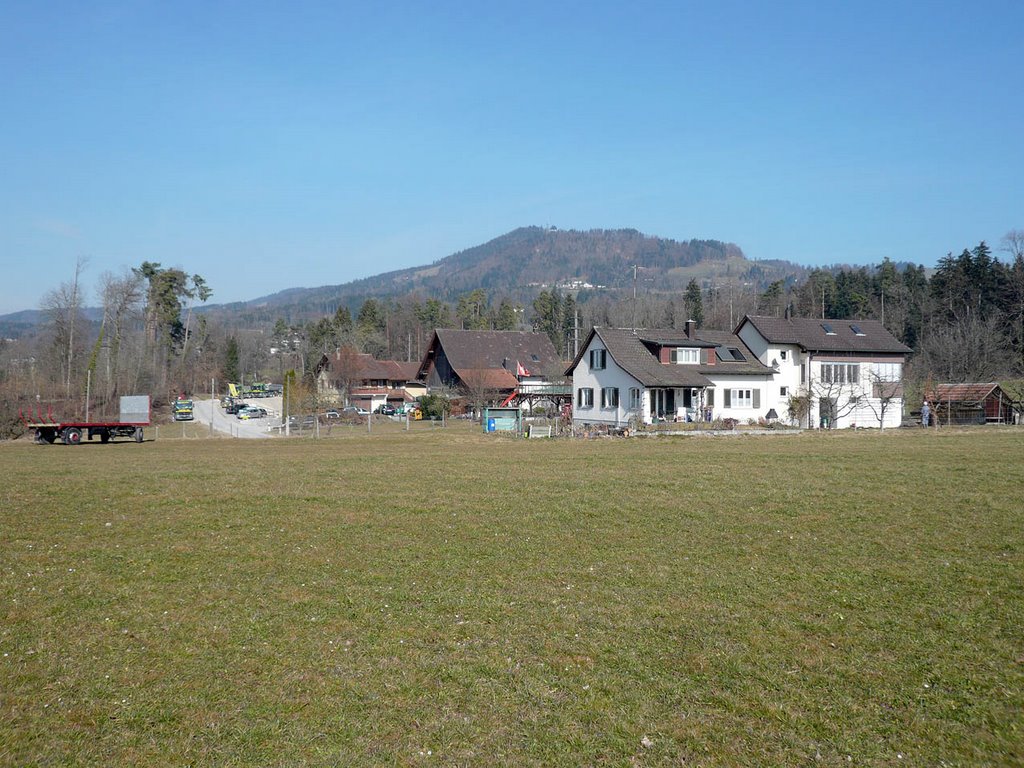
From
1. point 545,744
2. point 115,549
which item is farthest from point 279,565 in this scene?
point 545,744

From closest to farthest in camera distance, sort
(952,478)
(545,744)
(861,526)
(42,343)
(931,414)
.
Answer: (545,744) → (861,526) → (952,478) → (931,414) → (42,343)

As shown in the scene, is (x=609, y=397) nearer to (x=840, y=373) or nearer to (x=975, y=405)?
(x=840, y=373)

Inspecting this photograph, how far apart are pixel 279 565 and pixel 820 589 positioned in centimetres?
783

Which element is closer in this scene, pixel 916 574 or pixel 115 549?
pixel 916 574

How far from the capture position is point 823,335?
2212 inches

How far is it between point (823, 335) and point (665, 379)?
1491 cm

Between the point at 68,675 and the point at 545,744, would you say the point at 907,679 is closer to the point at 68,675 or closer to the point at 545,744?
the point at 545,744

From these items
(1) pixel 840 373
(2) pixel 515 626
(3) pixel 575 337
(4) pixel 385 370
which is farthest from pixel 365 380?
(2) pixel 515 626

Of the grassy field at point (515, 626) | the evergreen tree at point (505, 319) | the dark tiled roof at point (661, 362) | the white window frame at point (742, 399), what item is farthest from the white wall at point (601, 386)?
the evergreen tree at point (505, 319)

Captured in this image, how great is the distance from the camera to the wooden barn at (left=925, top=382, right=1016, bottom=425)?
50.7 m

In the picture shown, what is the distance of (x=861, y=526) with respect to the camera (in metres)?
14.2

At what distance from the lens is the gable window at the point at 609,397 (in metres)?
51.7

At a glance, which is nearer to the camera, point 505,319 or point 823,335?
point 823,335

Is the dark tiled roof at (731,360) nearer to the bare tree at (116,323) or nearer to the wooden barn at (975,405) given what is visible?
the wooden barn at (975,405)
